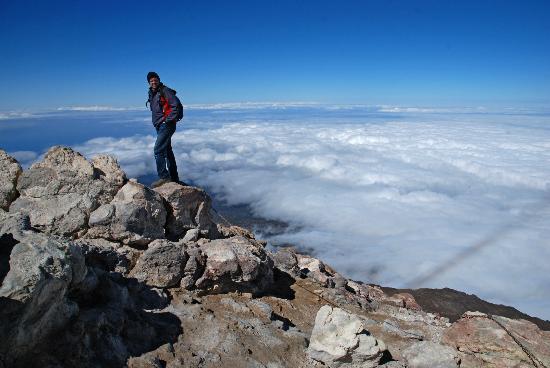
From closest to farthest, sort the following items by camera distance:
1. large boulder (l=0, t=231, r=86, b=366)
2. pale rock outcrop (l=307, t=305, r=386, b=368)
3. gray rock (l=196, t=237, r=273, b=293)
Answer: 1. large boulder (l=0, t=231, r=86, b=366)
2. pale rock outcrop (l=307, t=305, r=386, b=368)
3. gray rock (l=196, t=237, r=273, b=293)

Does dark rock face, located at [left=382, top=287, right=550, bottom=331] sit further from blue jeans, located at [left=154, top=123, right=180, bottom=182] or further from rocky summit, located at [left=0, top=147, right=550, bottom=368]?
blue jeans, located at [left=154, top=123, right=180, bottom=182]

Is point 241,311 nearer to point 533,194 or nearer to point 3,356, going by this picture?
point 3,356

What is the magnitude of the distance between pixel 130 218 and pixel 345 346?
5.97m

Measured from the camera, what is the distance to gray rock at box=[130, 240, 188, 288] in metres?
8.48

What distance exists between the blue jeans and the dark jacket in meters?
0.22

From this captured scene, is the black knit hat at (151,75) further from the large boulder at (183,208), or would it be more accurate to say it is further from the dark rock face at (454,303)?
the dark rock face at (454,303)

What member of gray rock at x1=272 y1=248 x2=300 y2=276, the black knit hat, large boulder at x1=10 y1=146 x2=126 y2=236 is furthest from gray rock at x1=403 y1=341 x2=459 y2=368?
the black knit hat

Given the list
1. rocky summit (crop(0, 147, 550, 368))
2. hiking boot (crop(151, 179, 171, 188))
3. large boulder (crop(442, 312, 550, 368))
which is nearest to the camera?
rocky summit (crop(0, 147, 550, 368))

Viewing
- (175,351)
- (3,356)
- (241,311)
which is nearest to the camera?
(3,356)

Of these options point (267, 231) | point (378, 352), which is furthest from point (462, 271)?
point (378, 352)

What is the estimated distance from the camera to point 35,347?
485 centimetres

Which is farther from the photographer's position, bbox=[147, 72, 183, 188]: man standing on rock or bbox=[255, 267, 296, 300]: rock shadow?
bbox=[255, 267, 296, 300]: rock shadow

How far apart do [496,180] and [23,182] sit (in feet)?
708

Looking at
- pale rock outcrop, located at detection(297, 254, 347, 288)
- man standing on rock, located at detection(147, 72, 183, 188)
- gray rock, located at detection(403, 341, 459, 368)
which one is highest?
man standing on rock, located at detection(147, 72, 183, 188)
